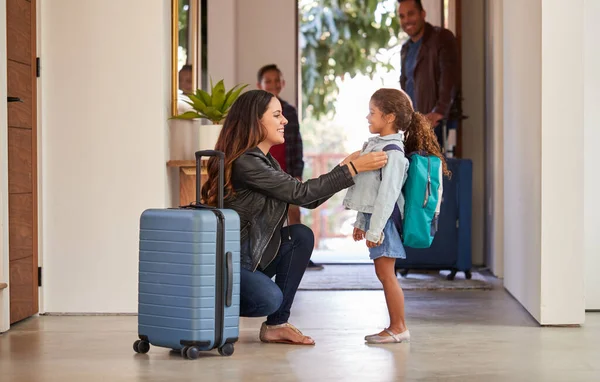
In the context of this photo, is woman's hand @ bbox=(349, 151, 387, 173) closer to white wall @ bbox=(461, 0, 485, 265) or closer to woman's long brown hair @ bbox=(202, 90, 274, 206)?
woman's long brown hair @ bbox=(202, 90, 274, 206)

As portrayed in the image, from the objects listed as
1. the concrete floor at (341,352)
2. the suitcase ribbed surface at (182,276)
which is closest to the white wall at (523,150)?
the concrete floor at (341,352)

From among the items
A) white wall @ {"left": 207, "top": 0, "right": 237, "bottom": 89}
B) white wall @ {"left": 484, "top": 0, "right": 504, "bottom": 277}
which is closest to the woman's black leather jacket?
white wall @ {"left": 484, "top": 0, "right": 504, "bottom": 277}

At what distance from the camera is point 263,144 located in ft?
11.7

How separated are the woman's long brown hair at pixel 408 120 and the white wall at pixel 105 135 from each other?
3.77 feet

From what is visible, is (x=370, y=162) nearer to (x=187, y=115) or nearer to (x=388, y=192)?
(x=388, y=192)

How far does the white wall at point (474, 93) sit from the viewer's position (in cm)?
642

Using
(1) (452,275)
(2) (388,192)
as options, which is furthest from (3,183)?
(1) (452,275)

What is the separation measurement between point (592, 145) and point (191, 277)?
2187 mm

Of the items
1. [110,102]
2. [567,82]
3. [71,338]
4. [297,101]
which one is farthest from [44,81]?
[297,101]

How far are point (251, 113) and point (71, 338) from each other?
3.72ft

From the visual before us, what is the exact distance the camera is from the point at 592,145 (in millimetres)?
4406

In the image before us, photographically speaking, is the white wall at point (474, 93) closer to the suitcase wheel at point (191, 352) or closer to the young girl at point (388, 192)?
the young girl at point (388, 192)

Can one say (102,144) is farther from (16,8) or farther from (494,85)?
(494,85)

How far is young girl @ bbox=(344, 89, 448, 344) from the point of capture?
349 centimetres
